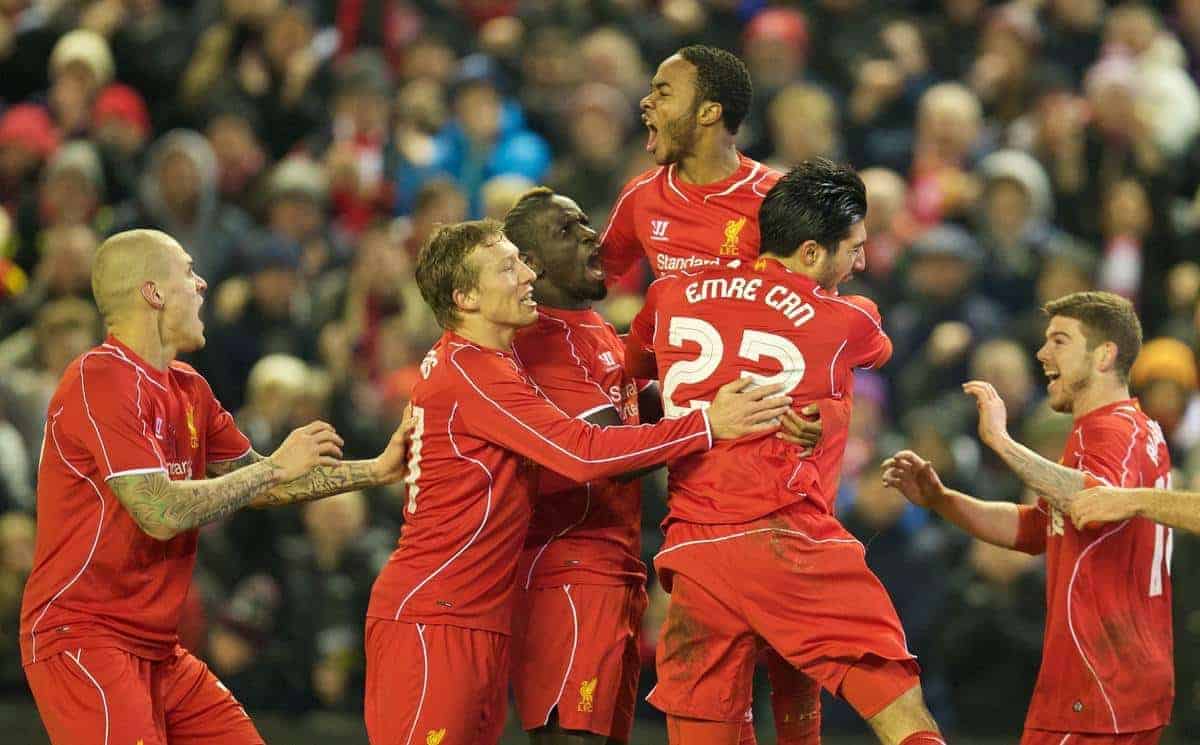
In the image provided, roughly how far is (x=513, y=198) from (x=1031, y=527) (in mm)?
4420

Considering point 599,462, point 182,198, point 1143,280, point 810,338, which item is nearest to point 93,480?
point 599,462

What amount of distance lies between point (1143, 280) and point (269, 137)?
5.42 metres

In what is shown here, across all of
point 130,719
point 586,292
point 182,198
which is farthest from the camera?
point 182,198

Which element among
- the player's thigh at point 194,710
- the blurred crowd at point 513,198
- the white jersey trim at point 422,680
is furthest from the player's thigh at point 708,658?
the blurred crowd at point 513,198

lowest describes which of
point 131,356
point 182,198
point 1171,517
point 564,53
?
point 1171,517

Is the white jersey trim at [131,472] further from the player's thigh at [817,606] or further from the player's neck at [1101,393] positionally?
the player's neck at [1101,393]

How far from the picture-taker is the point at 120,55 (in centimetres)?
1223

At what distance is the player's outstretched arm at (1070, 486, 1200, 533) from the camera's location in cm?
553

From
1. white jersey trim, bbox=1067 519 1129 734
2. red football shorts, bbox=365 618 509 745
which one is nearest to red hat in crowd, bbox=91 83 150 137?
red football shorts, bbox=365 618 509 745

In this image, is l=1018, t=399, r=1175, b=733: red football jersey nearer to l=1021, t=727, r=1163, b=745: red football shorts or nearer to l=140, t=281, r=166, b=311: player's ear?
l=1021, t=727, r=1163, b=745: red football shorts

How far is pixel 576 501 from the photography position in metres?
6.23

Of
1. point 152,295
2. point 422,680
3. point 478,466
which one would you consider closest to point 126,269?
point 152,295

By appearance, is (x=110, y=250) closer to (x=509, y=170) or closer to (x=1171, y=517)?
(x=1171, y=517)

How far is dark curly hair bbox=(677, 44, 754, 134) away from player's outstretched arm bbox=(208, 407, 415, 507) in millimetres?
1503
